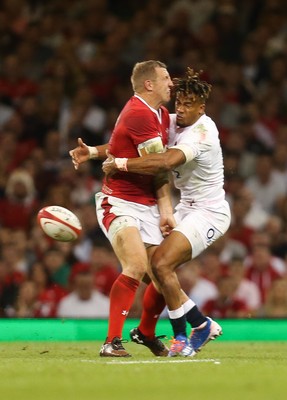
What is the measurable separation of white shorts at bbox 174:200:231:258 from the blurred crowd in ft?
13.0

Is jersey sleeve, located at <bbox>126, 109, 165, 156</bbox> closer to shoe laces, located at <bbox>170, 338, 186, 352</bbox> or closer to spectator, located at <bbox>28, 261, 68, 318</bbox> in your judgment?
shoe laces, located at <bbox>170, 338, 186, 352</bbox>

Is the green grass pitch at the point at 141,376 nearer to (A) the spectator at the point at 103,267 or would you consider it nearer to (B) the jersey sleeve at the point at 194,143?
(B) the jersey sleeve at the point at 194,143

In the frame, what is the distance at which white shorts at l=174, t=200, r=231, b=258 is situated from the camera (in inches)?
369

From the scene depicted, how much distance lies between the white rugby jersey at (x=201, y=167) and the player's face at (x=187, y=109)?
5cm

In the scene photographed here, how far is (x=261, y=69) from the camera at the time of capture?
17.5 meters

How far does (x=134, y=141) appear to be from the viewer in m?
9.30

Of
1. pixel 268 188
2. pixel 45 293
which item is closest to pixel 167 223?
pixel 45 293

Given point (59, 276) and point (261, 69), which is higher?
point (261, 69)

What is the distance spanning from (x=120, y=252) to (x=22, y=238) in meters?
5.66

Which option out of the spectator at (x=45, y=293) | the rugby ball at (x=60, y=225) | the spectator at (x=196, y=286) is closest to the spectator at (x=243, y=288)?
the spectator at (x=196, y=286)

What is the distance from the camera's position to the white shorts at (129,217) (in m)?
9.33

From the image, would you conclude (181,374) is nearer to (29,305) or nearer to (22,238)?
(29,305)

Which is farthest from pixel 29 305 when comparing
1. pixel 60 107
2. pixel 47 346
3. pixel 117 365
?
pixel 117 365

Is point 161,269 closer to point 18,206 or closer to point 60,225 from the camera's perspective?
point 60,225
